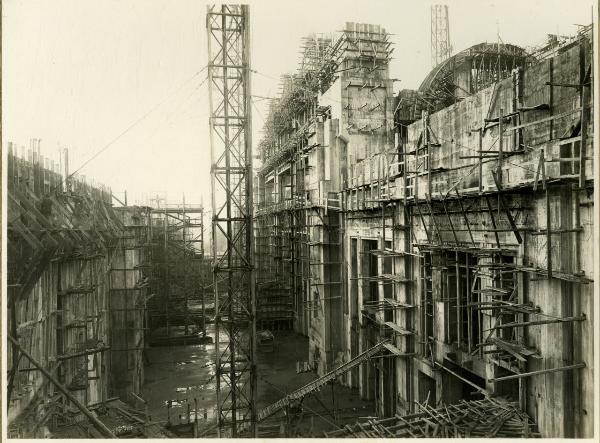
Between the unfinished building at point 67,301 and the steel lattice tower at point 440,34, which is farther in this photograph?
the steel lattice tower at point 440,34

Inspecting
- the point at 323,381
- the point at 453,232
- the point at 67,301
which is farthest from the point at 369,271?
the point at 67,301

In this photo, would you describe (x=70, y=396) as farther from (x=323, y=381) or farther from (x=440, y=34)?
(x=440, y=34)

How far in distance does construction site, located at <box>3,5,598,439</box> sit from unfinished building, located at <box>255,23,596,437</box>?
0.07 metres

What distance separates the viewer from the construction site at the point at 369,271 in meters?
10.1

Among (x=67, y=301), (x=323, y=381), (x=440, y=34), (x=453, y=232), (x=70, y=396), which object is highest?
(x=440, y=34)

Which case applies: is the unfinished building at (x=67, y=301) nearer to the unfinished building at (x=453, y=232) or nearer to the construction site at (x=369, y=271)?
the construction site at (x=369, y=271)

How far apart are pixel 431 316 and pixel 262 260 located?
89.9 ft

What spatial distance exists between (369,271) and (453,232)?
8.89 meters

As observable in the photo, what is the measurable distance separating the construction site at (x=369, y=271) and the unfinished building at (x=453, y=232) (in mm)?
68

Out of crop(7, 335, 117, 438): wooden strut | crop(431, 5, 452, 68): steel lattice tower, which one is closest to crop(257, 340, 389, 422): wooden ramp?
crop(7, 335, 117, 438): wooden strut

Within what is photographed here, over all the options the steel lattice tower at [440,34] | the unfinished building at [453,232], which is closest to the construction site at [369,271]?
the unfinished building at [453,232]

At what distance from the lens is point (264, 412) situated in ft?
61.6

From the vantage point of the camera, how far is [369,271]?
22156 mm

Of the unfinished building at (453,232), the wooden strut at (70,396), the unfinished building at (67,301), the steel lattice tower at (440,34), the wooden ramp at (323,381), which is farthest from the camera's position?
the steel lattice tower at (440,34)
